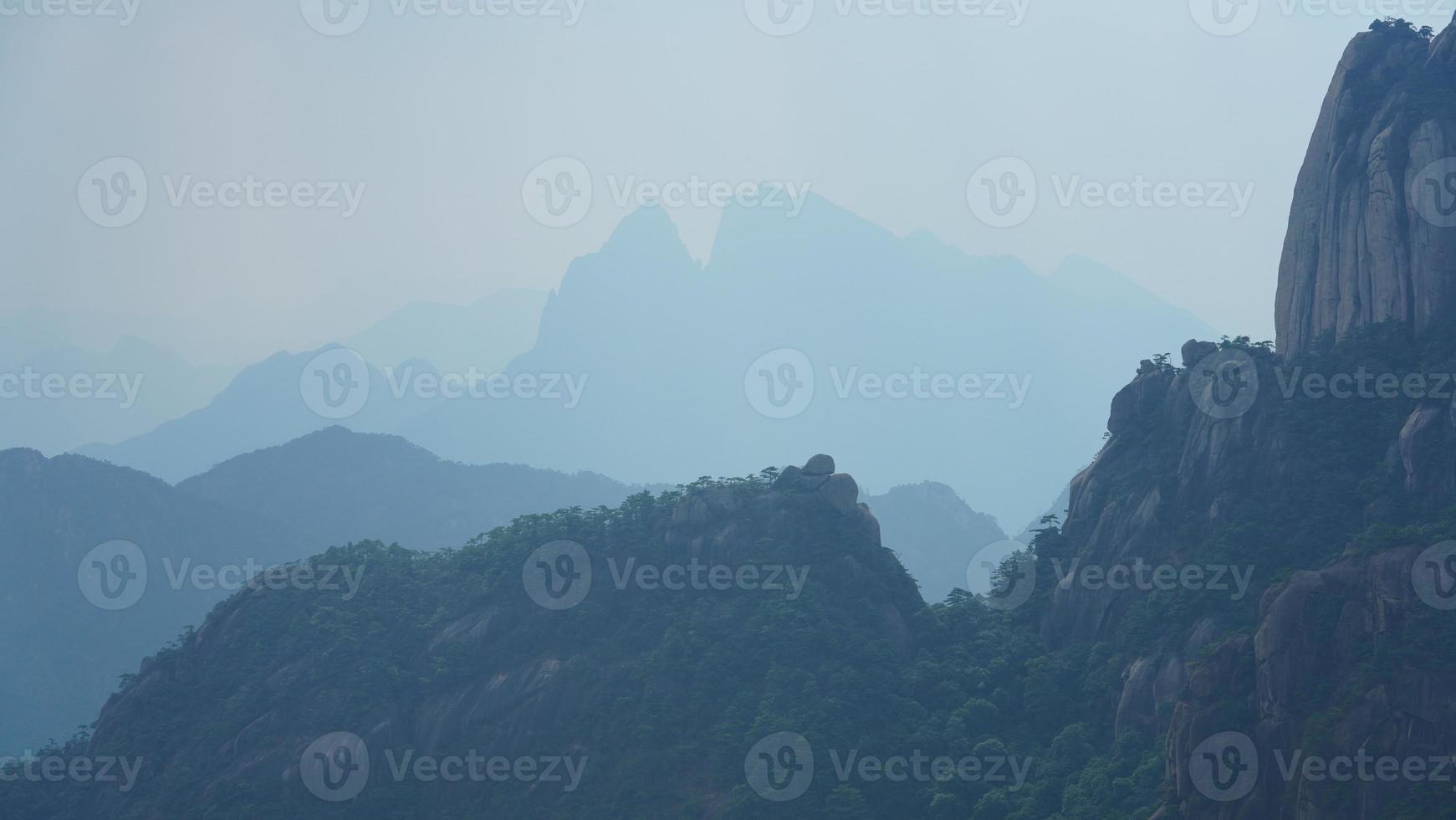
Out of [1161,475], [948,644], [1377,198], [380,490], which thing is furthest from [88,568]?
[1377,198]

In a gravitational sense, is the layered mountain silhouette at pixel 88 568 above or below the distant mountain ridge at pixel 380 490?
below

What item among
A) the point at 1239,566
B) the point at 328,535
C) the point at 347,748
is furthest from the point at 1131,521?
the point at 328,535

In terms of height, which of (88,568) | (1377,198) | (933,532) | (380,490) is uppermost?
(1377,198)

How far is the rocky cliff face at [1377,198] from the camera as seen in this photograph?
51.2m

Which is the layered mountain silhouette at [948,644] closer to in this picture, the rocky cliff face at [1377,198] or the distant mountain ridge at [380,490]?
the rocky cliff face at [1377,198]

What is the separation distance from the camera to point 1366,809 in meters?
37.5

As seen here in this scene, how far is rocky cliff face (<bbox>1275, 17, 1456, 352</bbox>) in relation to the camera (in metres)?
51.2

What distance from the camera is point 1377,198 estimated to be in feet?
173

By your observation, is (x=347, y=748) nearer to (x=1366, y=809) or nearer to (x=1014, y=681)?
(x=1014, y=681)

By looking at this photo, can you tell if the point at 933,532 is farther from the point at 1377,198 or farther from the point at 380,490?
the point at 1377,198

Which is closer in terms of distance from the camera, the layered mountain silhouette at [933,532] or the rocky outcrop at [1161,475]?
the rocky outcrop at [1161,475]

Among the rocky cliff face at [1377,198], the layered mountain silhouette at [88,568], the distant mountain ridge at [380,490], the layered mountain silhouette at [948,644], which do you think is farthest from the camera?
the distant mountain ridge at [380,490]

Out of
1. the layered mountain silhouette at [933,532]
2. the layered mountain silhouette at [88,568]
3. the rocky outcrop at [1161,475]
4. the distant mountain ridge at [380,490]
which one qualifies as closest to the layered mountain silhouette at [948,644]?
the rocky outcrop at [1161,475]

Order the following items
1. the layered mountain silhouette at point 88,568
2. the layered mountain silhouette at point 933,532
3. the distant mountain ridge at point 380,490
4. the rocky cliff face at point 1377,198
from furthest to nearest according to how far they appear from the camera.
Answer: the layered mountain silhouette at point 933,532, the distant mountain ridge at point 380,490, the layered mountain silhouette at point 88,568, the rocky cliff face at point 1377,198
